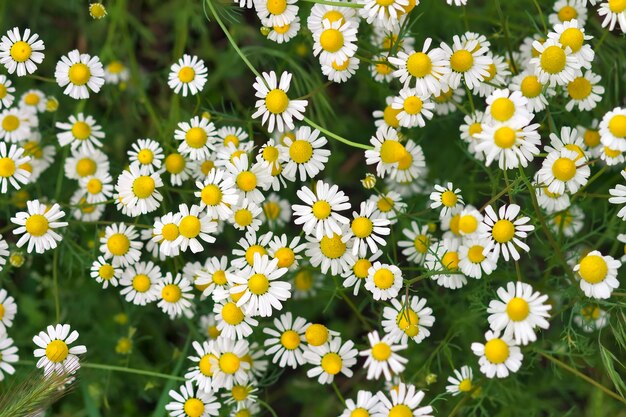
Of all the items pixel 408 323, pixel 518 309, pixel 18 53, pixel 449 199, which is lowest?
pixel 518 309

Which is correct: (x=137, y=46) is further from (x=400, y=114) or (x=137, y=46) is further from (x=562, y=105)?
(x=562, y=105)

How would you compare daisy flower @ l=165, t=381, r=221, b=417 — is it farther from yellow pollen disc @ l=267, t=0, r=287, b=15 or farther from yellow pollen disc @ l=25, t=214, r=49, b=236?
yellow pollen disc @ l=267, t=0, r=287, b=15

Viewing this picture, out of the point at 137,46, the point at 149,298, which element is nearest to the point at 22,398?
the point at 149,298

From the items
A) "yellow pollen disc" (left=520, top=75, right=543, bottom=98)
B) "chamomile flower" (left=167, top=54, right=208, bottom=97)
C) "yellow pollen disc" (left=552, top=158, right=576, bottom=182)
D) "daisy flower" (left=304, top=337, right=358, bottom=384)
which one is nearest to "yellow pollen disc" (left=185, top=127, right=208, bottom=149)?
"chamomile flower" (left=167, top=54, right=208, bottom=97)

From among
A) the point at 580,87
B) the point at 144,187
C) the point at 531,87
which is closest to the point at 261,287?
the point at 144,187

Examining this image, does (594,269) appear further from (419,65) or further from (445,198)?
(419,65)

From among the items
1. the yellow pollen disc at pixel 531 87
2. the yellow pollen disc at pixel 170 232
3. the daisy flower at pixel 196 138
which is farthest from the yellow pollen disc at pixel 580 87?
the yellow pollen disc at pixel 170 232
